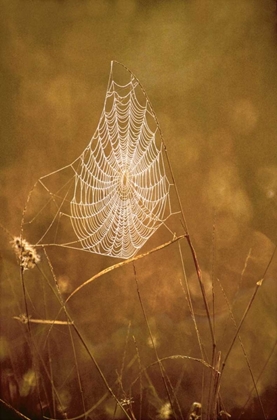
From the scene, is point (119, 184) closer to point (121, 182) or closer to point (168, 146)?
point (121, 182)

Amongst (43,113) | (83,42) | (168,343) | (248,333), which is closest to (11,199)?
(43,113)

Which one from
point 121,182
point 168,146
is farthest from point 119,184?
point 168,146

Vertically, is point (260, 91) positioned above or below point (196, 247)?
above

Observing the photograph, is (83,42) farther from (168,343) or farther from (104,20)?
(168,343)
